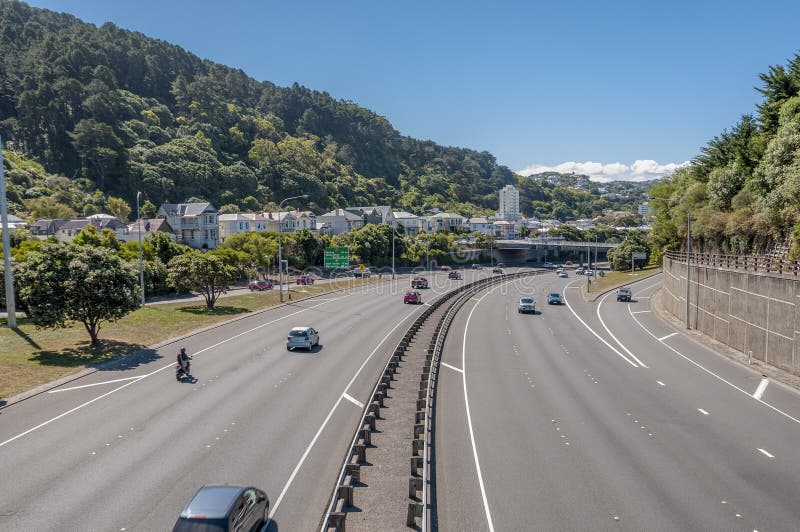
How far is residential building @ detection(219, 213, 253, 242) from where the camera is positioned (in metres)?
113

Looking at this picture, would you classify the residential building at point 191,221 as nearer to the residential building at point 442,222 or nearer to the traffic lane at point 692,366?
the traffic lane at point 692,366

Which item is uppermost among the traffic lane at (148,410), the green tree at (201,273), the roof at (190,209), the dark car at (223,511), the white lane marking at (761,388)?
the roof at (190,209)

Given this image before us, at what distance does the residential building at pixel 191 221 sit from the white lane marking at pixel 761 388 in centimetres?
9873

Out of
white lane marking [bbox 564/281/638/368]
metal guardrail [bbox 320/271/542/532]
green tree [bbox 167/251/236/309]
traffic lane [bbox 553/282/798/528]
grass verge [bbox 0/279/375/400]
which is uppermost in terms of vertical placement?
green tree [bbox 167/251/236/309]

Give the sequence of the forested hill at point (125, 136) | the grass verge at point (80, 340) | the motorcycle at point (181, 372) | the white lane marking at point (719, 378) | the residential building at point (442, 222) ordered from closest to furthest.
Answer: the white lane marking at point (719, 378) < the motorcycle at point (181, 372) < the grass verge at point (80, 340) < the forested hill at point (125, 136) < the residential building at point (442, 222)

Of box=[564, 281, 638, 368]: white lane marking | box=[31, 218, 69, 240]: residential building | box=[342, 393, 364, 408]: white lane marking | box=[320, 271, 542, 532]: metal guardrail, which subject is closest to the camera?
box=[320, 271, 542, 532]: metal guardrail

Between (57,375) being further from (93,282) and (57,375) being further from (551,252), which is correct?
(551,252)

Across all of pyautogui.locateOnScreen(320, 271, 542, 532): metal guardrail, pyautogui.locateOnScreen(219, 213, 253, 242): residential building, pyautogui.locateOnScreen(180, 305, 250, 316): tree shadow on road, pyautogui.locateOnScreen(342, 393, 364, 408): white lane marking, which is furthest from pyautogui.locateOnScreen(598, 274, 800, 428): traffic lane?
pyautogui.locateOnScreen(219, 213, 253, 242): residential building

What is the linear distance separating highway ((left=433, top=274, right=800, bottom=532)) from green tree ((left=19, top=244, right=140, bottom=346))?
19696 millimetres

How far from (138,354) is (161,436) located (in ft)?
49.6

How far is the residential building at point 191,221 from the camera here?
107250 millimetres

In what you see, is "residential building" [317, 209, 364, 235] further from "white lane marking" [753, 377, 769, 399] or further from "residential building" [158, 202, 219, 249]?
"white lane marking" [753, 377, 769, 399]

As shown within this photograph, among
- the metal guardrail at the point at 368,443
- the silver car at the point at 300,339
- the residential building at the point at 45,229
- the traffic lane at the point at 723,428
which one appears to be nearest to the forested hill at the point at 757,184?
the traffic lane at the point at 723,428

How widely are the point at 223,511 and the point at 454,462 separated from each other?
769cm
